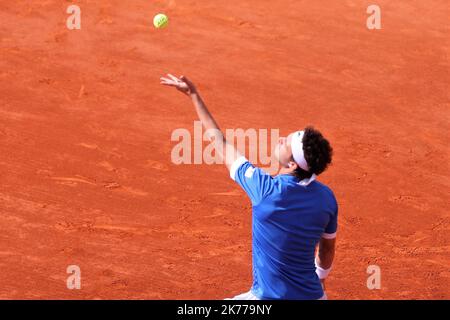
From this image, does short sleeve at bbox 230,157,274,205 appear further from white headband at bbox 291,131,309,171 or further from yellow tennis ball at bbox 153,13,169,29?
yellow tennis ball at bbox 153,13,169,29

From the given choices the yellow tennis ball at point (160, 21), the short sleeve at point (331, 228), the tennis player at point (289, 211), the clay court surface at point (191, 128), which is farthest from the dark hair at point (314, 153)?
the yellow tennis ball at point (160, 21)

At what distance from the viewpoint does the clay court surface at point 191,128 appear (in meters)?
8.00

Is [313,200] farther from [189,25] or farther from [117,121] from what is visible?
[189,25]

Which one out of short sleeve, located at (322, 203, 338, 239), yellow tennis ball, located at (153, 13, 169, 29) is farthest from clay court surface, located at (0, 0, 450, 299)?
short sleeve, located at (322, 203, 338, 239)

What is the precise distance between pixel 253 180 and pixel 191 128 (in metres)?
6.09

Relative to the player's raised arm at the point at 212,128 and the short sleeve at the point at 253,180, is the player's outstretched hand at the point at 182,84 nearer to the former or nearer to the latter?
the player's raised arm at the point at 212,128

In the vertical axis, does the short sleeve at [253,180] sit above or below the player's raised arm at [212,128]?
below

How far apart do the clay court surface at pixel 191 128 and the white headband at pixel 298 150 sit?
3.35 meters

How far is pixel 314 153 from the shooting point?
451 centimetres

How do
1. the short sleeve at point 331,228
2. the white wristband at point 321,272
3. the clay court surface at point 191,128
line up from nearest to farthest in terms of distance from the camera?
the short sleeve at point 331,228, the white wristband at point 321,272, the clay court surface at point 191,128

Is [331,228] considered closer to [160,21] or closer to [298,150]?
[298,150]

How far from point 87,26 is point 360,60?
489 centimetres

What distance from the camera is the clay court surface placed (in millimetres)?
7996

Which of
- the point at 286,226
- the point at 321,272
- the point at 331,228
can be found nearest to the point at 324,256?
the point at 321,272
